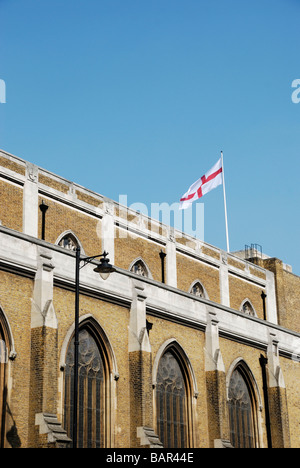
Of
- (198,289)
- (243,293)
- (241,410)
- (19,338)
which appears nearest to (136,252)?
(198,289)

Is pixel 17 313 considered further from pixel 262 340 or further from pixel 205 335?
pixel 262 340

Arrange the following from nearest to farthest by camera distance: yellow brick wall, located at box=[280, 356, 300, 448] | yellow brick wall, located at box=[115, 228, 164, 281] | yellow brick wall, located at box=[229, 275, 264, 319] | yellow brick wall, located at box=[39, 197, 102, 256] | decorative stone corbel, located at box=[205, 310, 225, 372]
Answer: decorative stone corbel, located at box=[205, 310, 225, 372]
yellow brick wall, located at box=[39, 197, 102, 256]
yellow brick wall, located at box=[115, 228, 164, 281]
yellow brick wall, located at box=[280, 356, 300, 448]
yellow brick wall, located at box=[229, 275, 264, 319]

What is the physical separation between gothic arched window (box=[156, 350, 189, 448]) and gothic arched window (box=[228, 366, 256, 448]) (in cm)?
389

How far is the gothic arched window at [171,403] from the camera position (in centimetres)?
3678

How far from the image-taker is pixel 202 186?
50.1 metres

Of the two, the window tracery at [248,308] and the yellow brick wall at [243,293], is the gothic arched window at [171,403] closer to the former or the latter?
the yellow brick wall at [243,293]

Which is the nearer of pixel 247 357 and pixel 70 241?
pixel 70 241

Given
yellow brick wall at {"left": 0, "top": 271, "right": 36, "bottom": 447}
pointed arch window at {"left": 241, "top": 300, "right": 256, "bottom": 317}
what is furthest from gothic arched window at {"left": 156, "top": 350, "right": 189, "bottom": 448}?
pointed arch window at {"left": 241, "top": 300, "right": 256, "bottom": 317}

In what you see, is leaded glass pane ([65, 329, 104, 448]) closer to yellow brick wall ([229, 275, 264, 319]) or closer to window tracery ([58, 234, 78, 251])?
window tracery ([58, 234, 78, 251])

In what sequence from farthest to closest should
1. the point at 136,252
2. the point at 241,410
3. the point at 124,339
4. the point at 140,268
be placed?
the point at 140,268, the point at 136,252, the point at 241,410, the point at 124,339

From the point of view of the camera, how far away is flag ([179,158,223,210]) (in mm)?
49469

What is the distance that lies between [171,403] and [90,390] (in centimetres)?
529

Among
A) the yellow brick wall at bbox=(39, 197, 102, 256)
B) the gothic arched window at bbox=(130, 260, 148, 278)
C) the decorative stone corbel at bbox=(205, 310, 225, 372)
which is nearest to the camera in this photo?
the decorative stone corbel at bbox=(205, 310, 225, 372)

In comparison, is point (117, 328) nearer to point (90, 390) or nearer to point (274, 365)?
point (90, 390)
